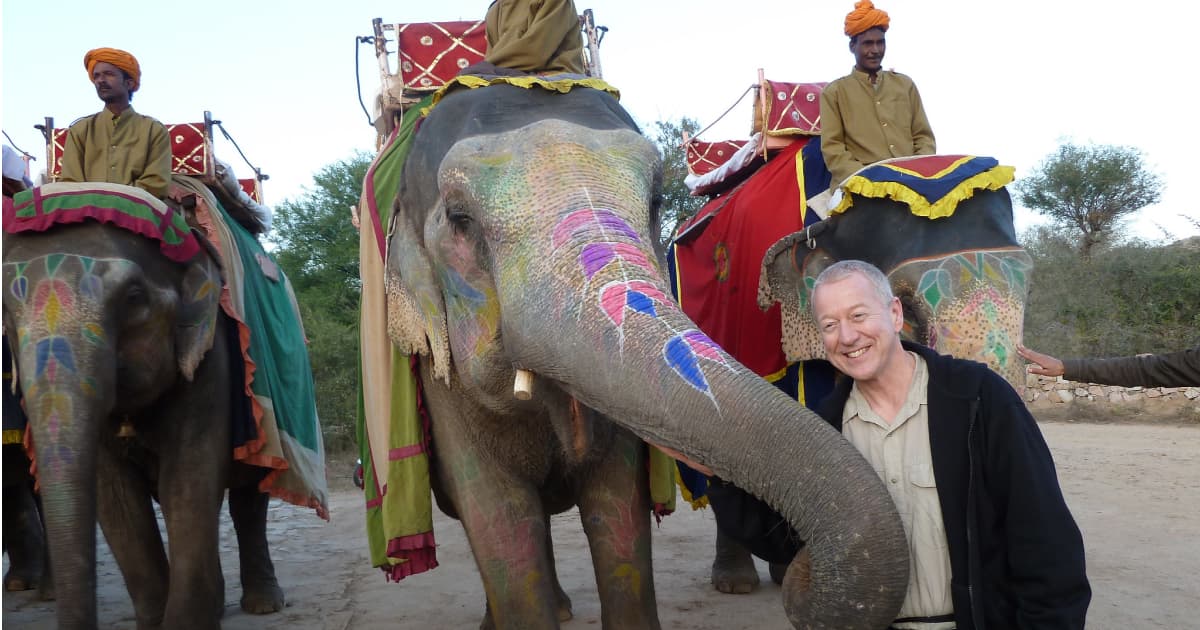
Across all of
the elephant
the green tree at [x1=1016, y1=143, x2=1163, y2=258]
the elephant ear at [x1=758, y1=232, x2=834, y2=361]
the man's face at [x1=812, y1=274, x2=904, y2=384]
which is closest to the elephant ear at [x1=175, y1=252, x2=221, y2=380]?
the elephant

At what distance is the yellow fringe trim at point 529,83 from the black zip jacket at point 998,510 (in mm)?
1516

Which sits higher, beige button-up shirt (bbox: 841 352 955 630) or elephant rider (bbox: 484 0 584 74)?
elephant rider (bbox: 484 0 584 74)

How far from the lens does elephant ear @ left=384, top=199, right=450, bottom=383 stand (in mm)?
3150

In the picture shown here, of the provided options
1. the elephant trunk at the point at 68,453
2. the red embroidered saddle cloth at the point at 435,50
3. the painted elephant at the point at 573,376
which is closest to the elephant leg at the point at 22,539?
the elephant trunk at the point at 68,453

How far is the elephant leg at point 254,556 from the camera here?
17.5ft

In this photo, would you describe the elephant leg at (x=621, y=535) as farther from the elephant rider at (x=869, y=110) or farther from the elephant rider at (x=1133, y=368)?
the elephant rider at (x=869, y=110)

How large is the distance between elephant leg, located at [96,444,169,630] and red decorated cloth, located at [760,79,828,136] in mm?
3563

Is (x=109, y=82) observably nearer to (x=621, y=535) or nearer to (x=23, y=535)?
(x=23, y=535)

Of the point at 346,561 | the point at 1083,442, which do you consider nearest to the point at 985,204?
the point at 346,561

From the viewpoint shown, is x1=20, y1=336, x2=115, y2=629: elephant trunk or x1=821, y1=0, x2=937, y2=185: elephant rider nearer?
x1=20, y1=336, x2=115, y2=629: elephant trunk

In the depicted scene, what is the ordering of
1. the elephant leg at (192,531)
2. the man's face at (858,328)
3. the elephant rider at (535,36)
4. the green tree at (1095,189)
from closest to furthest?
the man's face at (858,328), the elephant rider at (535,36), the elephant leg at (192,531), the green tree at (1095,189)

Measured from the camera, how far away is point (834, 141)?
15.0 ft

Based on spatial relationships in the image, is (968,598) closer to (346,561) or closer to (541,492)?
(541,492)

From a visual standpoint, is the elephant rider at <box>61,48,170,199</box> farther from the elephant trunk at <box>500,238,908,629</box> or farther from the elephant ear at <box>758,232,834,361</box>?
the elephant trunk at <box>500,238,908,629</box>
